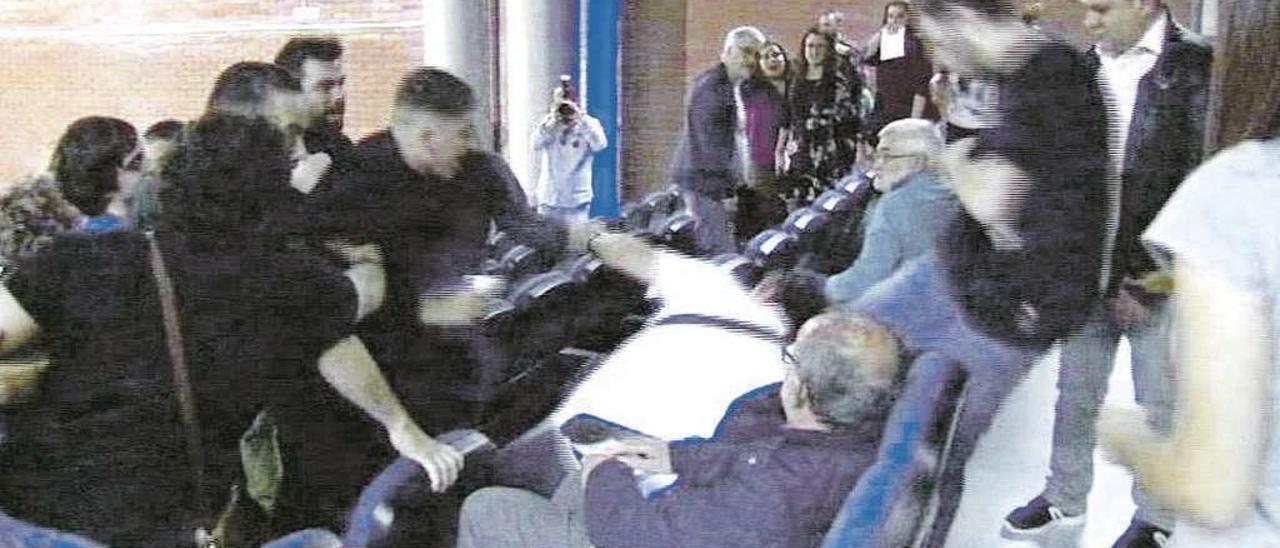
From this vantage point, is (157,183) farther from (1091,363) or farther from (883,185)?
(1091,363)

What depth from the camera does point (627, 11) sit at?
1570mm

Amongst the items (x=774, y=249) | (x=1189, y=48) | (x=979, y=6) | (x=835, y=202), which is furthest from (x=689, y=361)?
(x=1189, y=48)

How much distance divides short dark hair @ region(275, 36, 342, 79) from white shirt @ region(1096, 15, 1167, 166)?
1029 millimetres

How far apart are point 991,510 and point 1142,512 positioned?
174 mm

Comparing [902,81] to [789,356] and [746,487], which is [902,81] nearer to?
[789,356]

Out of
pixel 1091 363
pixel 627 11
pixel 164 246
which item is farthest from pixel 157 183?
pixel 1091 363

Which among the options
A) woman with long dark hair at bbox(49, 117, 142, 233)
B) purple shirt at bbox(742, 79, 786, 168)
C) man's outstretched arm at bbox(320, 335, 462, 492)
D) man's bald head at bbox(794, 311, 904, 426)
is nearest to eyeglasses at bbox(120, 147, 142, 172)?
woman with long dark hair at bbox(49, 117, 142, 233)

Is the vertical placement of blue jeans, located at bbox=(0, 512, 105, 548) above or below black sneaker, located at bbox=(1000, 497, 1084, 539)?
below

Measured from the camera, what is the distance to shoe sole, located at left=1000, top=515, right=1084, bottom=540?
5.04ft

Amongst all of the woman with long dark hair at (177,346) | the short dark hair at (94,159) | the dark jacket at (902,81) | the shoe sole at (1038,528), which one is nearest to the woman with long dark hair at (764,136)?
the dark jacket at (902,81)

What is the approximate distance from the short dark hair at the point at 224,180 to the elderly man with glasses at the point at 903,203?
0.85 m

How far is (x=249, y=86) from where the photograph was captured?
6.21 ft

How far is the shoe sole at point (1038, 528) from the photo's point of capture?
5.04 ft

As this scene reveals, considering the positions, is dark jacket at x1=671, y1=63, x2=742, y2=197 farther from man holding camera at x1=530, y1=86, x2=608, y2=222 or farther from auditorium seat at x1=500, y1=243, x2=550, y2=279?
auditorium seat at x1=500, y1=243, x2=550, y2=279
